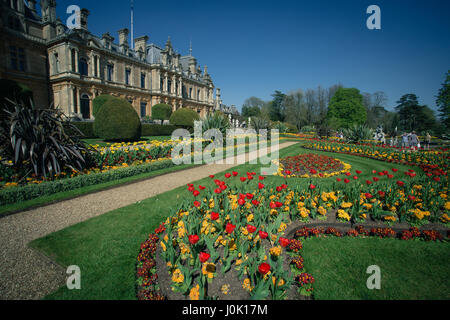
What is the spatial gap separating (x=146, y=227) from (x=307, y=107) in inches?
2299

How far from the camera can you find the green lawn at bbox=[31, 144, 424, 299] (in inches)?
98.1

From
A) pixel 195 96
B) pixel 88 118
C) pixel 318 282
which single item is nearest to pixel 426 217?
pixel 318 282

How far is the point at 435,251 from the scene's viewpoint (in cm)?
315

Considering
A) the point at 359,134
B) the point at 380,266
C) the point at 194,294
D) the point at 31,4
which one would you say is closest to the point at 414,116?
the point at 359,134

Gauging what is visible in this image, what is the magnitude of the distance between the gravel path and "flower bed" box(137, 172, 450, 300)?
126 centimetres

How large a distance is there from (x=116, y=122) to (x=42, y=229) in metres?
11.4

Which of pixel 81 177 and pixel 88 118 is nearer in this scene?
pixel 81 177

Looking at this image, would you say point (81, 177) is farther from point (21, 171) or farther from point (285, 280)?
point (285, 280)

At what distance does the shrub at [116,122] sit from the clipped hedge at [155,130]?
24.4 ft

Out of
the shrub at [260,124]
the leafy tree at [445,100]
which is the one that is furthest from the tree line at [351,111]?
the shrub at [260,124]

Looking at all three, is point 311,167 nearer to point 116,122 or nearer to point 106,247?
point 106,247
